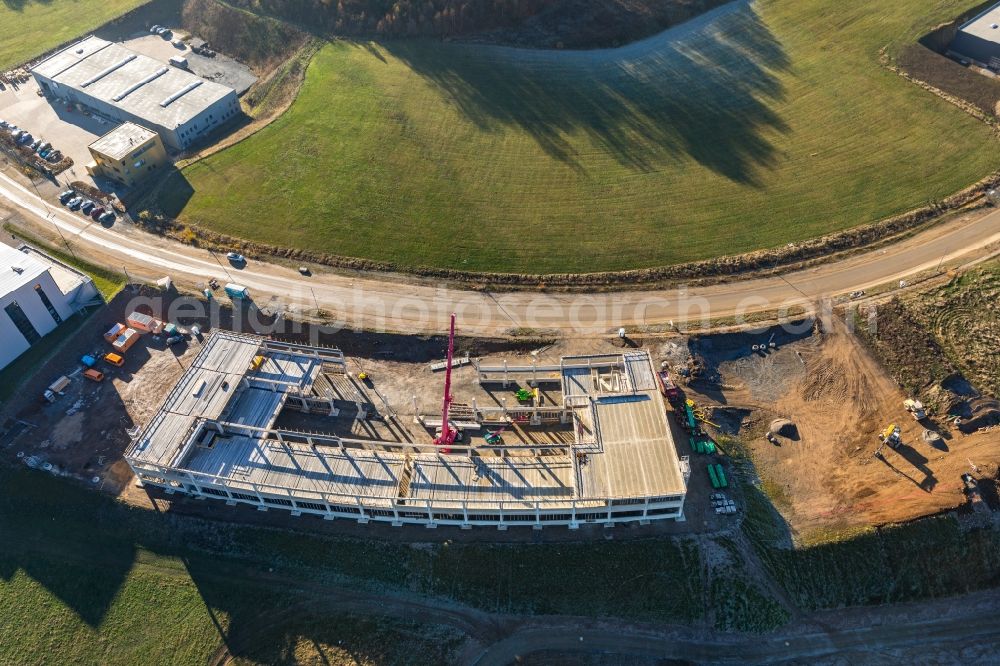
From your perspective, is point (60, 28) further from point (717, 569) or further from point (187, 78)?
point (717, 569)

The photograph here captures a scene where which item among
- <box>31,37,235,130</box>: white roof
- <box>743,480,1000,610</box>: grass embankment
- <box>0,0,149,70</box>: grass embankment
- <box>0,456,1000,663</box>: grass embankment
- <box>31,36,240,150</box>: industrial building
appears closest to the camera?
<box>0,456,1000,663</box>: grass embankment

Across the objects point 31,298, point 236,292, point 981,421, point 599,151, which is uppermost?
point 31,298

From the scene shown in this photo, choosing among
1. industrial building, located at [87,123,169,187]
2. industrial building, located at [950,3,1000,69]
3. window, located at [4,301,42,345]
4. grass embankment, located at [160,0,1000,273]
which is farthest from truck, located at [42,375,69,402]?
industrial building, located at [950,3,1000,69]

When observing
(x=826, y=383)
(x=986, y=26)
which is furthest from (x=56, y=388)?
(x=986, y=26)

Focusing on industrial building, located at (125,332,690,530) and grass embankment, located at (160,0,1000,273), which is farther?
grass embankment, located at (160,0,1000,273)

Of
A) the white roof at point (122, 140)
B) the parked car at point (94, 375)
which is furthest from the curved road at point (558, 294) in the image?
the white roof at point (122, 140)

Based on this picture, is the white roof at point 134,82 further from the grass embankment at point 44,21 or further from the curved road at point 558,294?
the curved road at point 558,294

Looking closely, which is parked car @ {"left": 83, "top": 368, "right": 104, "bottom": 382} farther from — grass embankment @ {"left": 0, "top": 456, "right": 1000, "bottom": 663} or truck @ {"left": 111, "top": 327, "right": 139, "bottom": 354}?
grass embankment @ {"left": 0, "top": 456, "right": 1000, "bottom": 663}

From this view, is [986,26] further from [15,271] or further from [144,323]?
[15,271]
